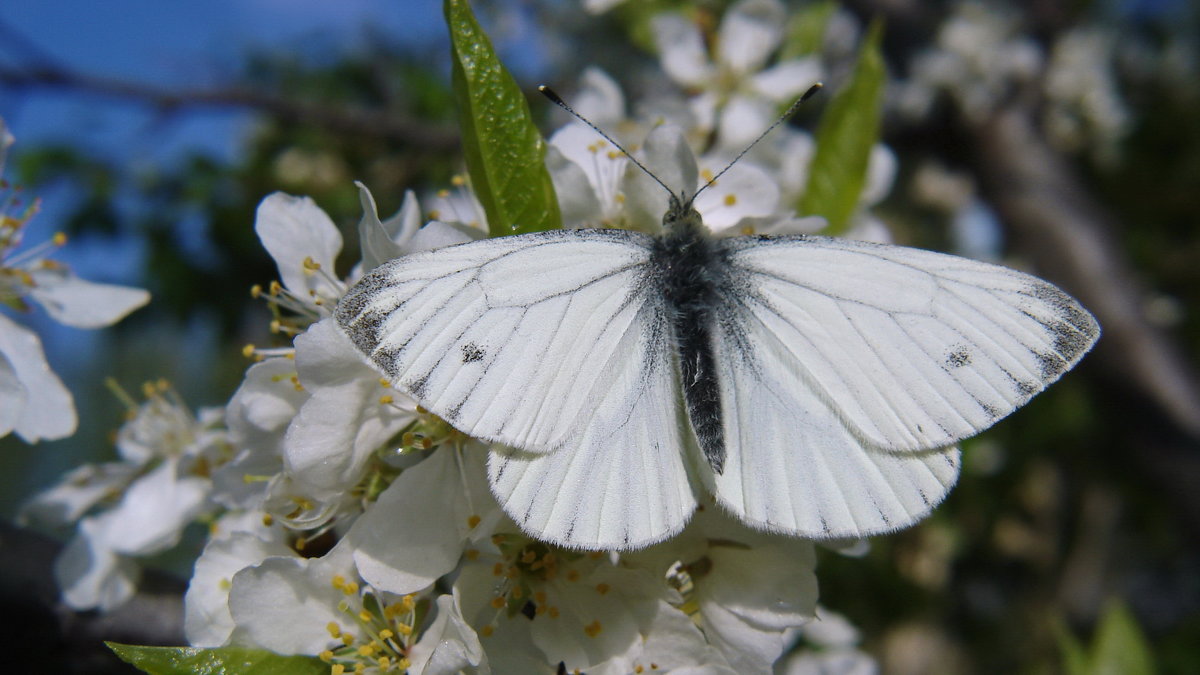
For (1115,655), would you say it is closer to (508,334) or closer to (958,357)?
(958,357)

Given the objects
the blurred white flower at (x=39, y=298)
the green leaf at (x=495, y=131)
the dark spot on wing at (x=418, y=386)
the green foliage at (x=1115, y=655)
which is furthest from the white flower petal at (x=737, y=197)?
the green foliage at (x=1115, y=655)

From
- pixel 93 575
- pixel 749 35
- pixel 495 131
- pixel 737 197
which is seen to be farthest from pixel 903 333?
pixel 93 575

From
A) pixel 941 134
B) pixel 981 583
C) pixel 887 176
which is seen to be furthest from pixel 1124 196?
pixel 887 176

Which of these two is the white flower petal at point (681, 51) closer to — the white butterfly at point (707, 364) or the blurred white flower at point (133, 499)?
the white butterfly at point (707, 364)

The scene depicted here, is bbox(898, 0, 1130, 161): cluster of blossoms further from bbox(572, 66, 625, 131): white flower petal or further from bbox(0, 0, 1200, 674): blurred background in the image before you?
bbox(572, 66, 625, 131): white flower petal

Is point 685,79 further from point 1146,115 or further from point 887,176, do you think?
point 1146,115

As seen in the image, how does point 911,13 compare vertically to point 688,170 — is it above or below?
above
